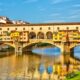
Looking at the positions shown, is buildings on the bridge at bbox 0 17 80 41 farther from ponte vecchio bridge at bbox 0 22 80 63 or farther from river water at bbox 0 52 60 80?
river water at bbox 0 52 60 80

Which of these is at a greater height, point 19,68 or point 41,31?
point 41,31

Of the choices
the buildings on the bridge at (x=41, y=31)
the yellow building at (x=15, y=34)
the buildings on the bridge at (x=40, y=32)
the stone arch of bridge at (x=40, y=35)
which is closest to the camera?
the buildings on the bridge at (x=40, y=32)

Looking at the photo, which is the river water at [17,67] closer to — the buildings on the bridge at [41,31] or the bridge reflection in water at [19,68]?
the bridge reflection in water at [19,68]

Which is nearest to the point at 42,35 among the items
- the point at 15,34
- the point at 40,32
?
the point at 40,32

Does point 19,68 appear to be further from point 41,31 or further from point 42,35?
point 42,35

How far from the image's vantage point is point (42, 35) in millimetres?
76438

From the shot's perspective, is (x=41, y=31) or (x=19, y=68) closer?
(x=19, y=68)

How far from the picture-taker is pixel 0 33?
247ft

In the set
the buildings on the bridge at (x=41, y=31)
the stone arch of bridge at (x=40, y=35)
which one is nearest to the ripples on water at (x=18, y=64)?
the buildings on the bridge at (x=41, y=31)

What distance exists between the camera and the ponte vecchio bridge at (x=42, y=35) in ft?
216

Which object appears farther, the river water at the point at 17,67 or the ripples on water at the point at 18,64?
the ripples on water at the point at 18,64

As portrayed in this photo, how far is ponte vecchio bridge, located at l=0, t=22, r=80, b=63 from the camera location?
65894 mm

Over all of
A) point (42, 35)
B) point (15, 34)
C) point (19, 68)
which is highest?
point (15, 34)

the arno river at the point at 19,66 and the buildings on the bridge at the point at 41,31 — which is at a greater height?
the buildings on the bridge at the point at 41,31
